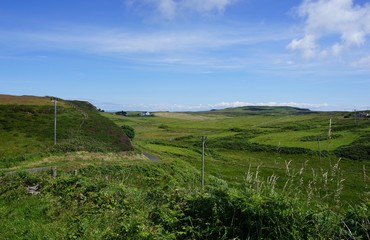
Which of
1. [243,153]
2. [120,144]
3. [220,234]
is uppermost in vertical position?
[220,234]

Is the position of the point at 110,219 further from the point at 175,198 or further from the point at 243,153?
the point at 243,153

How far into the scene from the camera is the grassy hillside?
149ft

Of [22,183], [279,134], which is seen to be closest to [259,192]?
[22,183]

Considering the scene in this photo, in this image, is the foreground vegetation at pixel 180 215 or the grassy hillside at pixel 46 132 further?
the grassy hillside at pixel 46 132

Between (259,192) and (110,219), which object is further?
(110,219)

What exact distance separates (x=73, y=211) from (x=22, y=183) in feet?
19.5

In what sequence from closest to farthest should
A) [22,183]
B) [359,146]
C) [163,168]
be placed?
[22,183], [163,168], [359,146]

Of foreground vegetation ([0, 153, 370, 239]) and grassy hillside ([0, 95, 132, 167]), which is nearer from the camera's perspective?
foreground vegetation ([0, 153, 370, 239])

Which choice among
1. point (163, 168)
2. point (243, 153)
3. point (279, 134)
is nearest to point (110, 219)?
point (163, 168)

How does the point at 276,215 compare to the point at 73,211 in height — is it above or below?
above

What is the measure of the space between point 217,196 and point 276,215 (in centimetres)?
142

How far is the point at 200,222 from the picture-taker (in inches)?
281

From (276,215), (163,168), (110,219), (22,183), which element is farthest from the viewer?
(163,168)

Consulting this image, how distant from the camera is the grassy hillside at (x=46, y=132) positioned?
45.3 m
